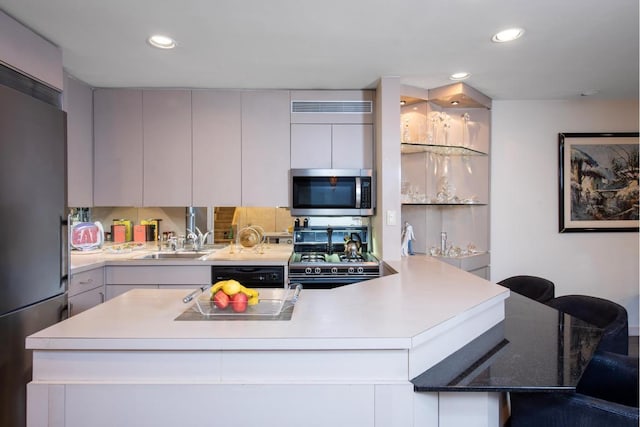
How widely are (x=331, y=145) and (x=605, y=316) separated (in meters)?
2.23

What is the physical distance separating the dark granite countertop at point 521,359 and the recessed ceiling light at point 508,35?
1.60 meters

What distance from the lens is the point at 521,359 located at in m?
1.29

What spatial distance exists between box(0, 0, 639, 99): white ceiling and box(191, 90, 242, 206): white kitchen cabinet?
7.2 inches

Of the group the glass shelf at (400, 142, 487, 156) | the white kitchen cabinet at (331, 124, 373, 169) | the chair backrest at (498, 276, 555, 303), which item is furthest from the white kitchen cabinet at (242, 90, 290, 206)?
the chair backrest at (498, 276, 555, 303)

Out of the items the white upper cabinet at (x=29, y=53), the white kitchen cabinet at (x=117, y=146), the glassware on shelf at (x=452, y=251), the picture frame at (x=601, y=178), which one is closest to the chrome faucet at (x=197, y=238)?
the white kitchen cabinet at (x=117, y=146)

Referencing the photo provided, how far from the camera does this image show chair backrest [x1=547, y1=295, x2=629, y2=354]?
1.65 metres

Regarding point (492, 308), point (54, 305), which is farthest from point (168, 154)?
Answer: point (492, 308)

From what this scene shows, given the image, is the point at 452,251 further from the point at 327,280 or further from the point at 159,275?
the point at 159,275

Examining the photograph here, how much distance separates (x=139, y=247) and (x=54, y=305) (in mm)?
1390

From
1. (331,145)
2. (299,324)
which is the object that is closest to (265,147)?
(331,145)

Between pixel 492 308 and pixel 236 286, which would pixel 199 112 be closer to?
pixel 236 286

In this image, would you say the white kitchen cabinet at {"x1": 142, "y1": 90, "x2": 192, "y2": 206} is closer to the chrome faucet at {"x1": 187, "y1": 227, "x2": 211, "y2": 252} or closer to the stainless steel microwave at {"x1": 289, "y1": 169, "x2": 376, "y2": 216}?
the chrome faucet at {"x1": 187, "y1": 227, "x2": 211, "y2": 252}

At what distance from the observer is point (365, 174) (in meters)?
3.13

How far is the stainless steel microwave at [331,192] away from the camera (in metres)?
3.12
